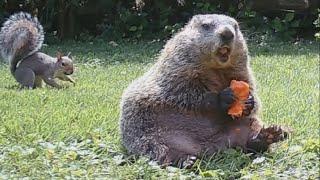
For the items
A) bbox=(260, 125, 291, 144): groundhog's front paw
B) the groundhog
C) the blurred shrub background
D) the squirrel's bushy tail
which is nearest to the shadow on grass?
the blurred shrub background

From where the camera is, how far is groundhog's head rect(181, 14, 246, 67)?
13.2 feet

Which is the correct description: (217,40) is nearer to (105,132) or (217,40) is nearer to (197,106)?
(197,106)

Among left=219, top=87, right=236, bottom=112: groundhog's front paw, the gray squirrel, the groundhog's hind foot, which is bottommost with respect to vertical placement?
the gray squirrel

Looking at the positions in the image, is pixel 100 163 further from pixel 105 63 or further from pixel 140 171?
pixel 105 63

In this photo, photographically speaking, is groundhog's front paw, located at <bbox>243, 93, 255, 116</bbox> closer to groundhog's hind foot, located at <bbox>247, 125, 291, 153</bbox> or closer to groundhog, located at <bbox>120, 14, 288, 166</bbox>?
groundhog, located at <bbox>120, 14, 288, 166</bbox>

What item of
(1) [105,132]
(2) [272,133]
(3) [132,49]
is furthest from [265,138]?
(3) [132,49]

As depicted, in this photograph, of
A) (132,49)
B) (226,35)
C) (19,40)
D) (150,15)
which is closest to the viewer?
(226,35)

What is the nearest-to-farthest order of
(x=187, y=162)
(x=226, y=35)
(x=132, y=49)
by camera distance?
(x=187, y=162), (x=226, y=35), (x=132, y=49)

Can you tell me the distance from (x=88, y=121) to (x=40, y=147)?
2.44ft

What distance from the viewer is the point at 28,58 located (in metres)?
8.31

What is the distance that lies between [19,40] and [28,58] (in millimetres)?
235

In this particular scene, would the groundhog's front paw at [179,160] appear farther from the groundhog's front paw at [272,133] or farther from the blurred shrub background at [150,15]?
the blurred shrub background at [150,15]

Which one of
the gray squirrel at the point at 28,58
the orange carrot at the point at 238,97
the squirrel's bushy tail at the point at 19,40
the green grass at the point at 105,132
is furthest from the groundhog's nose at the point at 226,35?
the squirrel's bushy tail at the point at 19,40

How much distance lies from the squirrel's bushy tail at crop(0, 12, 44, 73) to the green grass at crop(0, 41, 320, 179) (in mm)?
310
